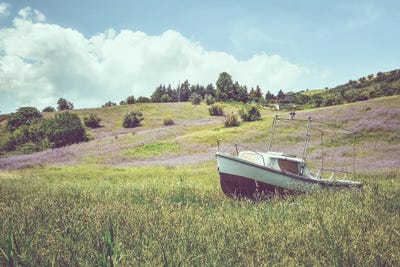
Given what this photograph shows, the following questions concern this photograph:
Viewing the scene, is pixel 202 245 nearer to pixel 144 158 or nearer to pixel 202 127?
pixel 144 158

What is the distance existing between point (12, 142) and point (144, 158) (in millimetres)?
26922

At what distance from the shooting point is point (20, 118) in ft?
158

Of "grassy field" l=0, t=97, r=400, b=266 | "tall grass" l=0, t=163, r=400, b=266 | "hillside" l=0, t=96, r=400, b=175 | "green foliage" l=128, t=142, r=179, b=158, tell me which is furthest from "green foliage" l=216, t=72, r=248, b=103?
"tall grass" l=0, t=163, r=400, b=266

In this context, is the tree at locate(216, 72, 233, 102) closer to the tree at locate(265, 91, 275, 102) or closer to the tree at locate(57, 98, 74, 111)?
the tree at locate(265, 91, 275, 102)

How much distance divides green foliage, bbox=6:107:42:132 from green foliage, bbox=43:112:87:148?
9.38 meters

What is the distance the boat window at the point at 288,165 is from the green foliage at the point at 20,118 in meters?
49.0

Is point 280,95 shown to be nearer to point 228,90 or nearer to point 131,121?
point 228,90

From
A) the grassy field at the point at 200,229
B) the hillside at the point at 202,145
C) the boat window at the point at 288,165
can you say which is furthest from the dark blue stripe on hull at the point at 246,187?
the hillside at the point at 202,145

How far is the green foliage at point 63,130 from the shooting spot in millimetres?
39781

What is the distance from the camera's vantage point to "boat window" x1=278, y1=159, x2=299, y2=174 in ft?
29.9

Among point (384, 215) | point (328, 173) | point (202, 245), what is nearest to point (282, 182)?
point (384, 215)

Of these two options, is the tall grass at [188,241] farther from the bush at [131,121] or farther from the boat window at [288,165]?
the bush at [131,121]

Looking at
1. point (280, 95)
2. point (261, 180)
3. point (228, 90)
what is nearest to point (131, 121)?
point (228, 90)

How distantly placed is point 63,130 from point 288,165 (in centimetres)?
3817
